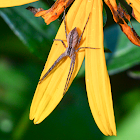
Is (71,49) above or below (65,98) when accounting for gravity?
above

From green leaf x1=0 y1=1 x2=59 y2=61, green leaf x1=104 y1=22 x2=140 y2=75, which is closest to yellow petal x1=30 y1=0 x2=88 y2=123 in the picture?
green leaf x1=0 y1=1 x2=59 y2=61

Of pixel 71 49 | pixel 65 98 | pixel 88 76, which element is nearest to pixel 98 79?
pixel 88 76

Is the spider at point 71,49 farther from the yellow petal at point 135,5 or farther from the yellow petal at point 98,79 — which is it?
the yellow petal at point 135,5

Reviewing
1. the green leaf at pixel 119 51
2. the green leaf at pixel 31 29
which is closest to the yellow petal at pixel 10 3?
the green leaf at pixel 31 29

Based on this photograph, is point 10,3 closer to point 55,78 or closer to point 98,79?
point 55,78

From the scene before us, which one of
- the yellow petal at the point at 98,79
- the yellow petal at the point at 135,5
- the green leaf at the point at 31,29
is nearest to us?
the yellow petal at the point at 98,79

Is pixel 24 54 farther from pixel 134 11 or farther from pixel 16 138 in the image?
pixel 134 11

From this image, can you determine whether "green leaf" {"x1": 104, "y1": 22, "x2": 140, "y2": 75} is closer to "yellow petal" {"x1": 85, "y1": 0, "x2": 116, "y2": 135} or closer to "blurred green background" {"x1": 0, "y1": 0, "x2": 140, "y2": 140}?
"blurred green background" {"x1": 0, "y1": 0, "x2": 140, "y2": 140}
